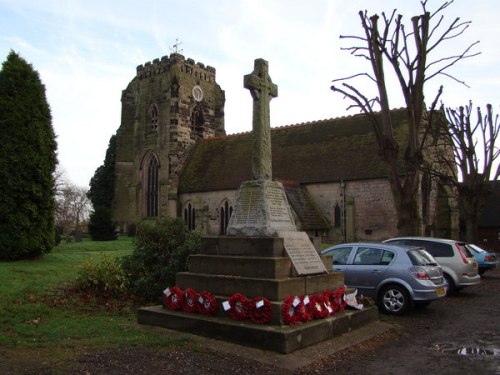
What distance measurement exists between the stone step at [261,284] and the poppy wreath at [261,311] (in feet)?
0.79

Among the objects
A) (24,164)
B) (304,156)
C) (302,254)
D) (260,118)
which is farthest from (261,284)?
(304,156)

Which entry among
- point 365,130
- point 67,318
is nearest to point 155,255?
point 67,318

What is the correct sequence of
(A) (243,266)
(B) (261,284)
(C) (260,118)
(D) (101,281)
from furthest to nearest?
1. (D) (101,281)
2. (C) (260,118)
3. (A) (243,266)
4. (B) (261,284)

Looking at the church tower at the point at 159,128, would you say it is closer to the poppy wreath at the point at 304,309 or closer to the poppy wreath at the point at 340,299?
the poppy wreath at the point at 340,299

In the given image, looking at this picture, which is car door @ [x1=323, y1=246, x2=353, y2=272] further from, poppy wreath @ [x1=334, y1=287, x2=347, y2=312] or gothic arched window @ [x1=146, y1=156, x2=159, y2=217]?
gothic arched window @ [x1=146, y1=156, x2=159, y2=217]

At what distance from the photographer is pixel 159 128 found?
3666 cm

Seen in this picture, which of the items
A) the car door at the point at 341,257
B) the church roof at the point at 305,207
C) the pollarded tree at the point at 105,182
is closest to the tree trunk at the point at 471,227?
the church roof at the point at 305,207

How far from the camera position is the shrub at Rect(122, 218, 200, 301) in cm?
1027

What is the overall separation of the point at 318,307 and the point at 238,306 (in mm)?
1283

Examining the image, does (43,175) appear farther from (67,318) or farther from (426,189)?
(426,189)

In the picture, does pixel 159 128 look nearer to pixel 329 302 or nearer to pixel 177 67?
pixel 177 67

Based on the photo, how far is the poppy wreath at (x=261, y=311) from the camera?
6.70 metres

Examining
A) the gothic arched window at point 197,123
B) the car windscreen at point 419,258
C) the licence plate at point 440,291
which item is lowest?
the licence plate at point 440,291

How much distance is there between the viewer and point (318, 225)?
88.4 ft
